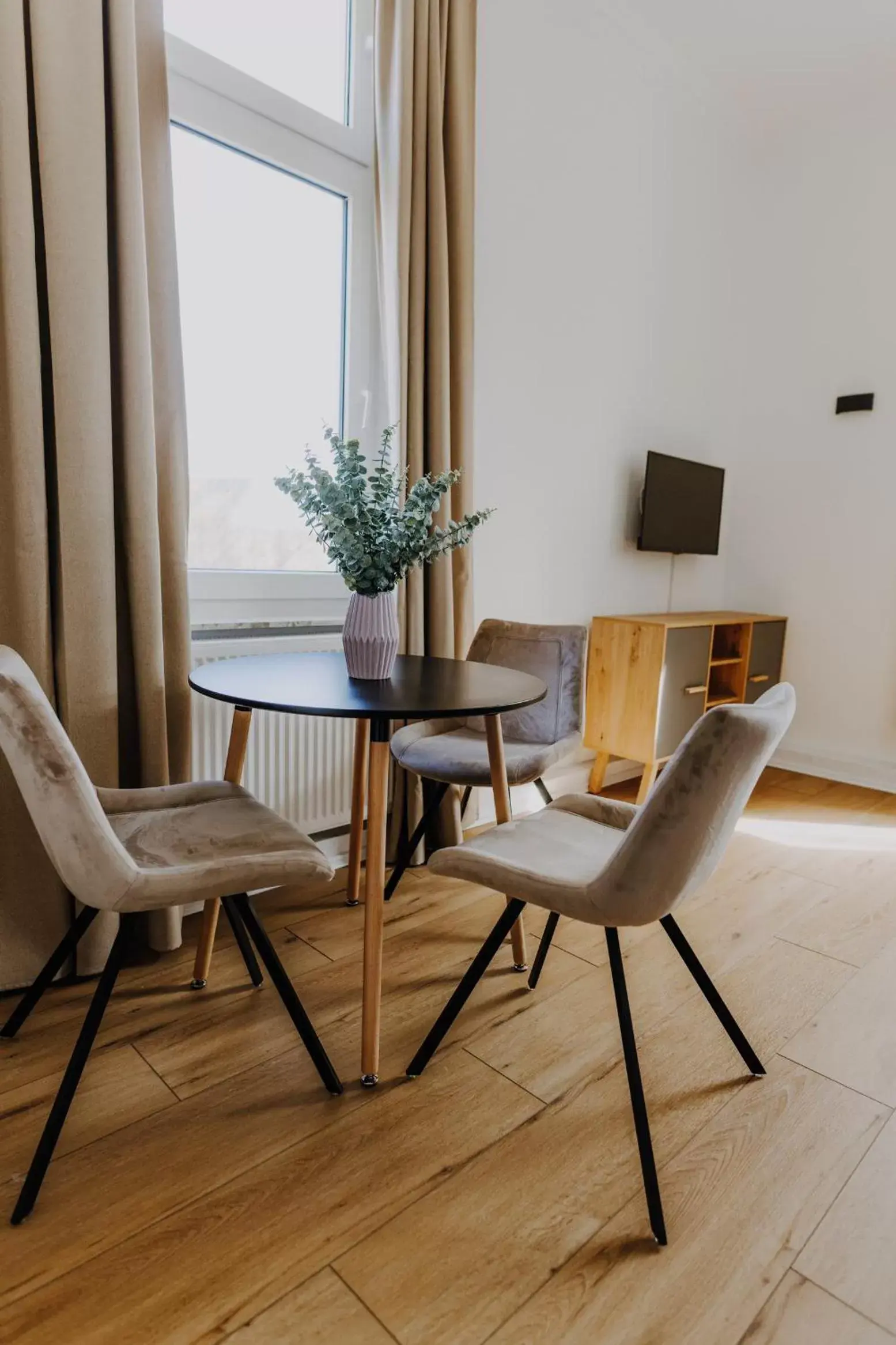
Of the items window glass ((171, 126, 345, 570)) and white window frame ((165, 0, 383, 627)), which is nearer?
white window frame ((165, 0, 383, 627))

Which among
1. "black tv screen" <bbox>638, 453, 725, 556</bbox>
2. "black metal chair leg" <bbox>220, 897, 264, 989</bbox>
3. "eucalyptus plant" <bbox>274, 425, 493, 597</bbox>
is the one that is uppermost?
"black tv screen" <bbox>638, 453, 725, 556</bbox>

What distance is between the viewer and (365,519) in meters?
1.63

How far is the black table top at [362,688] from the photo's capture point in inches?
56.1

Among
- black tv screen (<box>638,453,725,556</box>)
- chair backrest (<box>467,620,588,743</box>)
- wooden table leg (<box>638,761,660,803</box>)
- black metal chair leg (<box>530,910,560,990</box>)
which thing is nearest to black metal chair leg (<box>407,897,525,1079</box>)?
black metal chair leg (<box>530,910,560,990</box>)

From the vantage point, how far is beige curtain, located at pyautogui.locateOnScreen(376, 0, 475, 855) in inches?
88.7

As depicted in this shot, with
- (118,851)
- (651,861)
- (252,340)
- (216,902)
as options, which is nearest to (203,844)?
(118,851)

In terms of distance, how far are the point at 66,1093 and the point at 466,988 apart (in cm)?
67

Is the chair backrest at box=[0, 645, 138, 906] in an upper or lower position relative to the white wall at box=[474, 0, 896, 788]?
lower

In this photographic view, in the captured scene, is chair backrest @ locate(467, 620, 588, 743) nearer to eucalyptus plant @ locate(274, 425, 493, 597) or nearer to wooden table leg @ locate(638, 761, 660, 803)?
eucalyptus plant @ locate(274, 425, 493, 597)

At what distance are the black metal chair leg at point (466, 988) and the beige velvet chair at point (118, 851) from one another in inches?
6.6

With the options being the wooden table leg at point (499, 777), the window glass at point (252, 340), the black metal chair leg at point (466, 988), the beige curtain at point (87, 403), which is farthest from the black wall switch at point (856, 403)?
the black metal chair leg at point (466, 988)

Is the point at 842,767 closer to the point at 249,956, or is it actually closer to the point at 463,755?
the point at 463,755

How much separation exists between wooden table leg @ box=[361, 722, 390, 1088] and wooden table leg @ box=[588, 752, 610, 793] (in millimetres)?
2034

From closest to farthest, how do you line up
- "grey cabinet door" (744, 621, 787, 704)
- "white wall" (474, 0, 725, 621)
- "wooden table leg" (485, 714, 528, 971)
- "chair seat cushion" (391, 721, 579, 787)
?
"wooden table leg" (485, 714, 528, 971) < "chair seat cushion" (391, 721, 579, 787) < "white wall" (474, 0, 725, 621) < "grey cabinet door" (744, 621, 787, 704)
